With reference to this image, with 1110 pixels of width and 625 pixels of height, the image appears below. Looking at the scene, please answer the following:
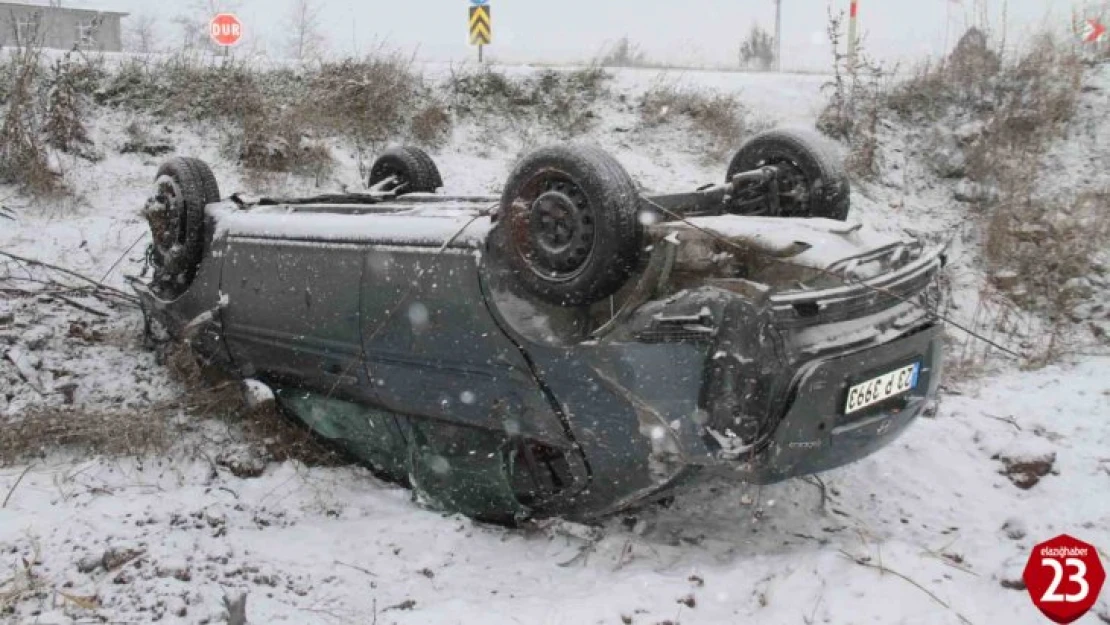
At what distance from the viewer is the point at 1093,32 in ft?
35.5

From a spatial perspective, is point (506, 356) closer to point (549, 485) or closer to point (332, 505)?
point (549, 485)

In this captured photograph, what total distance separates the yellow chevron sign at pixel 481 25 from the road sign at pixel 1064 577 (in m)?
10.1

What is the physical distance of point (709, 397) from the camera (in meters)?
3.08

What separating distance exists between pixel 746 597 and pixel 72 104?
741 centimetres

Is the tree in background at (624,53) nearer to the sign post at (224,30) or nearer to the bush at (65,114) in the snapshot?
the sign post at (224,30)

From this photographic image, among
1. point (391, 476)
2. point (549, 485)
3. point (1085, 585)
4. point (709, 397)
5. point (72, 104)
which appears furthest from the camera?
point (72, 104)

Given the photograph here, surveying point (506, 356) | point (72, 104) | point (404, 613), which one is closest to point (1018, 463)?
point (506, 356)

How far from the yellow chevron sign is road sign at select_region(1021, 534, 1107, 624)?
1006 centimetres

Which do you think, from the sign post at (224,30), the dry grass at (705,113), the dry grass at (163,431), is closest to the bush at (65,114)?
the sign post at (224,30)

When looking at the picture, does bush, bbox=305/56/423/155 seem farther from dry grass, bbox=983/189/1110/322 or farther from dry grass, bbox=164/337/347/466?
dry grass, bbox=983/189/1110/322

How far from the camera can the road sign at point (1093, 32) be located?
10.8m

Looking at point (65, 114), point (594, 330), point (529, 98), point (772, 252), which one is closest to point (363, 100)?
point (529, 98)

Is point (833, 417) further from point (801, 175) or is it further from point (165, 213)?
point (165, 213)

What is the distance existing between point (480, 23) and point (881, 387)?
32.7 feet
